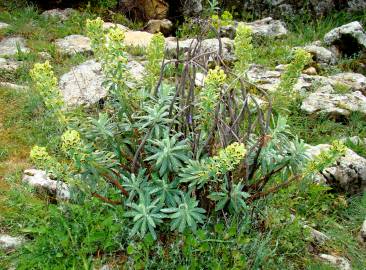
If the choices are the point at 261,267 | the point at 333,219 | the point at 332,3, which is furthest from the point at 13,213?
the point at 332,3

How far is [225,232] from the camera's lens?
3363mm

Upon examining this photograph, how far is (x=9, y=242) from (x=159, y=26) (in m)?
5.66

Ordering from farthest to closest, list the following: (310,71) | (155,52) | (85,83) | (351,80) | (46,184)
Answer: (310,71)
(351,80)
(85,83)
(46,184)
(155,52)

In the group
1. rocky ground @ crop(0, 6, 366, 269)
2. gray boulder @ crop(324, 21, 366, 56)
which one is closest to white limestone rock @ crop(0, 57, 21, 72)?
rocky ground @ crop(0, 6, 366, 269)

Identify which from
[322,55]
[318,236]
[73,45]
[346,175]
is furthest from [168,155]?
[322,55]

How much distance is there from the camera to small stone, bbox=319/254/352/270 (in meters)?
3.61

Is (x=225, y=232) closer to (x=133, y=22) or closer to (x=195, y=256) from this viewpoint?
(x=195, y=256)

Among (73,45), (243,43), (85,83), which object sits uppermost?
(243,43)

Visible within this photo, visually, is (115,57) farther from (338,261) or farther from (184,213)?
(338,261)

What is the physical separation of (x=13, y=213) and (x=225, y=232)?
165 centimetres

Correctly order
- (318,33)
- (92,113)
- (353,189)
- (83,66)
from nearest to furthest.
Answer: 1. (353,189)
2. (92,113)
3. (83,66)
4. (318,33)

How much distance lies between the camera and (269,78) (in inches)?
249

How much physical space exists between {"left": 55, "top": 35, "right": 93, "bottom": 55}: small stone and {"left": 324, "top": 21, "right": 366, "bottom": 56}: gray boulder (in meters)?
3.70

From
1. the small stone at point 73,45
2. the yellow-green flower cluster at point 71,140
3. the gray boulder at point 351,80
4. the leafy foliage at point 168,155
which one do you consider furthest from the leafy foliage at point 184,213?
the small stone at point 73,45
